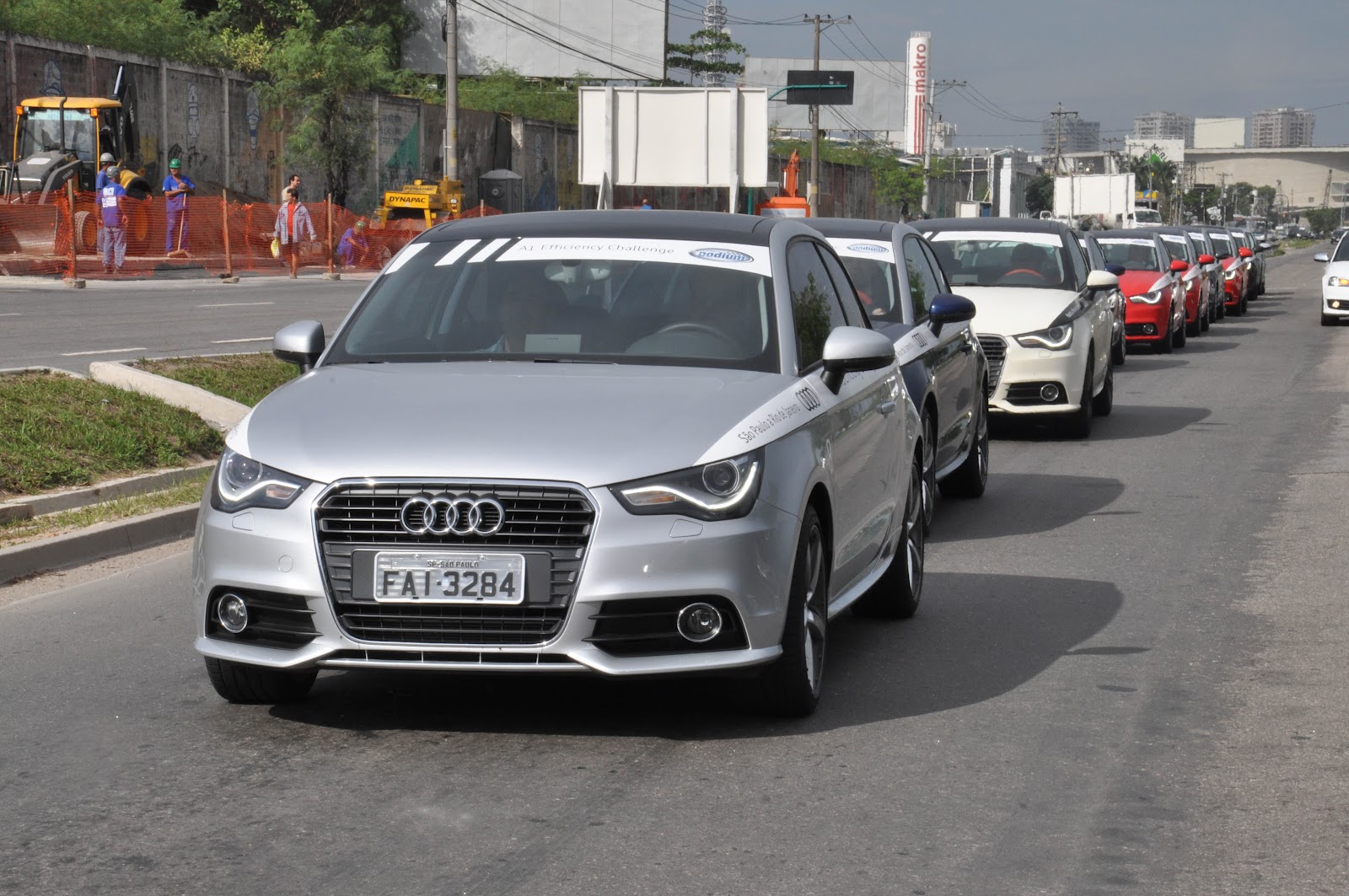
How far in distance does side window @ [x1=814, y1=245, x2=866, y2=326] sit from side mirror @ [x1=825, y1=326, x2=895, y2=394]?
3.03ft

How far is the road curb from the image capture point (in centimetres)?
870

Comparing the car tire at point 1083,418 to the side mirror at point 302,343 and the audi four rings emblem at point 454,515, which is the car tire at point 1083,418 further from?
the audi four rings emblem at point 454,515

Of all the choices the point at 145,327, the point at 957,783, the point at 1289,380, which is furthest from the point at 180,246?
the point at 957,783

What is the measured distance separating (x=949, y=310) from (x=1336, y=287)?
25.0 m

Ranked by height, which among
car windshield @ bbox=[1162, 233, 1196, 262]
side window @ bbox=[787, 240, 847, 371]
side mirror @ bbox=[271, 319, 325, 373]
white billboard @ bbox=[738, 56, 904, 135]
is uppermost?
white billboard @ bbox=[738, 56, 904, 135]

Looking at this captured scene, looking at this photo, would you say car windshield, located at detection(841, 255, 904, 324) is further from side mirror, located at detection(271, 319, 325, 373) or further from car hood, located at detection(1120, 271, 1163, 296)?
car hood, located at detection(1120, 271, 1163, 296)

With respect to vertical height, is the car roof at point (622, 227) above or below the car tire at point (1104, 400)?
above

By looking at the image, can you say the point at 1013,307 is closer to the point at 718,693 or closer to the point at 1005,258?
the point at 1005,258

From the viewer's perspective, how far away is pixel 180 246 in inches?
1403

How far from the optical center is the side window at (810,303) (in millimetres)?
6684

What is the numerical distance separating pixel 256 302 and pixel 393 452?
74.4 feet


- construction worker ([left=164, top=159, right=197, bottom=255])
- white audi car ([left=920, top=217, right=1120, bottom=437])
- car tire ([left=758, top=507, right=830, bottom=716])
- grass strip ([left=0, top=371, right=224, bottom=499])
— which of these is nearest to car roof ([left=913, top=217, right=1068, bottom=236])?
white audi car ([left=920, top=217, right=1120, bottom=437])

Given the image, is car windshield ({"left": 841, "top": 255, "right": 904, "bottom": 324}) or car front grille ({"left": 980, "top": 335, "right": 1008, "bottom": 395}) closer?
car windshield ({"left": 841, "top": 255, "right": 904, "bottom": 324})

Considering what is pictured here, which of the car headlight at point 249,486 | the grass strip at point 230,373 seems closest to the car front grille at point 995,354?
the grass strip at point 230,373
